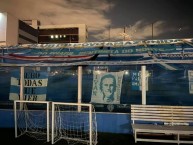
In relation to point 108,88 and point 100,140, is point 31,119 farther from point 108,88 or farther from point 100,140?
point 108,88

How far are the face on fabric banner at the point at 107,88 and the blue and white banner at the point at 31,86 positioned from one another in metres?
2.02

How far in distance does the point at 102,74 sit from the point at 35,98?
2795mm

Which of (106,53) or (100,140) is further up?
(106,53)

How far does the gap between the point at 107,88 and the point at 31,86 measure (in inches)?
119

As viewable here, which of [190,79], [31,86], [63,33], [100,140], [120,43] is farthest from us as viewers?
[63,33]

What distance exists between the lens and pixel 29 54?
746 centimetres

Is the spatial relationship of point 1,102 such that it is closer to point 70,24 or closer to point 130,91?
point 130,91

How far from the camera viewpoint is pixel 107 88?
23.9ft

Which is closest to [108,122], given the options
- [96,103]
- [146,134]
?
[96,103]

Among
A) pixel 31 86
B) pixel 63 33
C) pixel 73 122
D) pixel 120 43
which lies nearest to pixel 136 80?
pixel 120 43

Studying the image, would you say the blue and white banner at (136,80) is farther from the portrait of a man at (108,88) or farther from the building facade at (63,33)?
the building facade at (63,33)

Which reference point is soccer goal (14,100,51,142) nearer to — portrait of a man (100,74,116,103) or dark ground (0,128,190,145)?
dark ground (0,128,190,145)

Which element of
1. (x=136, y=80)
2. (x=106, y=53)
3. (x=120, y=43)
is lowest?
(x=136, y=80)

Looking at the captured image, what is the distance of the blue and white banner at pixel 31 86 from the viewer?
25.4 ft
